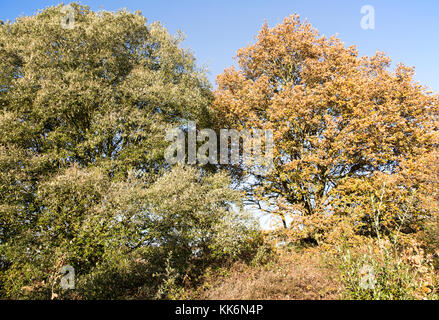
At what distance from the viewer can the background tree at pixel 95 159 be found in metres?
9.25

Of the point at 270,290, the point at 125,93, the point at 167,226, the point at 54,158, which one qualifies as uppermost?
the point at 125,93

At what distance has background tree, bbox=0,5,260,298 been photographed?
30.3ft

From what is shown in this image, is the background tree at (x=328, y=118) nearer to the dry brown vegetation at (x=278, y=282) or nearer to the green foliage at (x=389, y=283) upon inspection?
the dry brown vegetation at (x=278, y=282)

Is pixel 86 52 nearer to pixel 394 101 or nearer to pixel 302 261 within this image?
pixel 302 261

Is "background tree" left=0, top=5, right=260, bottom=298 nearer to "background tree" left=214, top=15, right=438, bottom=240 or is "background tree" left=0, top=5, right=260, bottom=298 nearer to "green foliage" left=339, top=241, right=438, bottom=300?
"background tree" left=214, top=15, right=438, bottom=240

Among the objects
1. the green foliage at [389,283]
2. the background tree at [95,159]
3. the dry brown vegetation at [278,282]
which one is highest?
the background tree at [95,159]

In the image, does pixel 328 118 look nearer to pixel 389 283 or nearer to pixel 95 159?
pixel 389 283

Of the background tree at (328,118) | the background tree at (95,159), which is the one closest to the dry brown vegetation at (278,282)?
the background tree at (95,159)

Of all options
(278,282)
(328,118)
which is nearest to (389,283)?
(278,282)

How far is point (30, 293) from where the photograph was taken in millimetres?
8414

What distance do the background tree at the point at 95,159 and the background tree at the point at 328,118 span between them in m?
4.39
